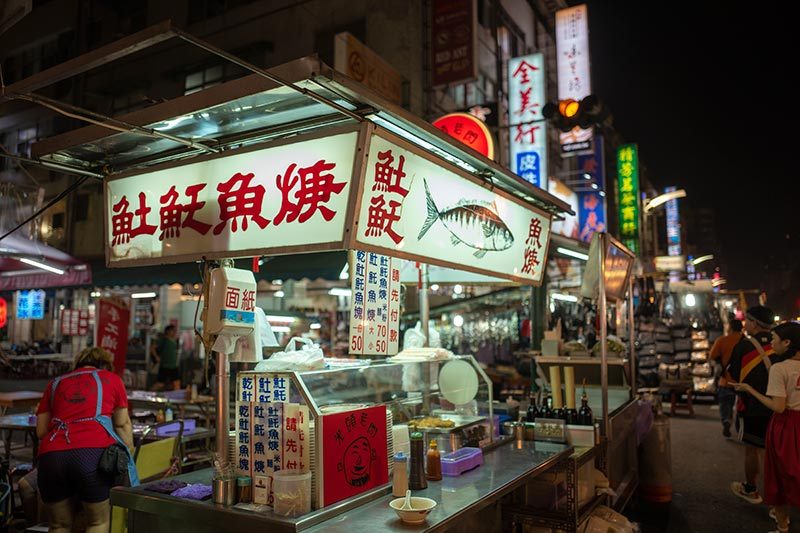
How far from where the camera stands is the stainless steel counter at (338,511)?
115 inches

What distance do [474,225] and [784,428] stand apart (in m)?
4.20

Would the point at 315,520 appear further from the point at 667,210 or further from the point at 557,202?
the point at 667,210

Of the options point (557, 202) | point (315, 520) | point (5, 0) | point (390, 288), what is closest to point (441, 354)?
point (390, 288)

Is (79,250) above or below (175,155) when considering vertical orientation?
above

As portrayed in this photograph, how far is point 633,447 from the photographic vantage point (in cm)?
751

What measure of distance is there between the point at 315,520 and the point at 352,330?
6.19 ft

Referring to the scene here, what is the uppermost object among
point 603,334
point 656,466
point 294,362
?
point 603,334

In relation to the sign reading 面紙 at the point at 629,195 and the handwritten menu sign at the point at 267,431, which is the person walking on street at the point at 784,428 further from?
the sign reading 面紙 at the point at 629,195

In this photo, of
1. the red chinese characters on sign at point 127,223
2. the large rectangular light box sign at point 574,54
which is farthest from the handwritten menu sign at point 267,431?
the large rectangular light box sign at point 574,54

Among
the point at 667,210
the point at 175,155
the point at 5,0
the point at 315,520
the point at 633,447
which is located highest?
the point at 667,210

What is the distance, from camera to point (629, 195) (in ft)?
57.7

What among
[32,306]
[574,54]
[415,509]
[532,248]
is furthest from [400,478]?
[32,306]

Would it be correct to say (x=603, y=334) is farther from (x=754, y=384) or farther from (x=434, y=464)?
(x=754, y=384)

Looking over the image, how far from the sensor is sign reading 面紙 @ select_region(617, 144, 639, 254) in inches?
687
